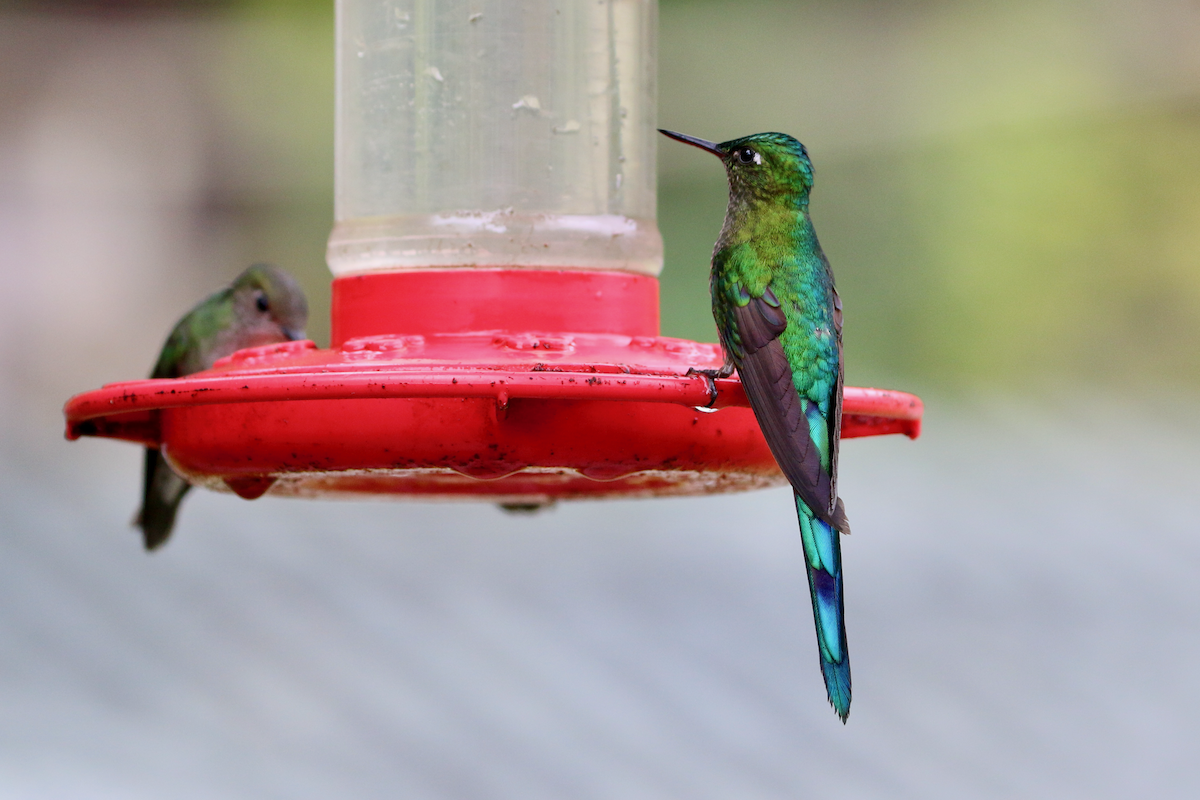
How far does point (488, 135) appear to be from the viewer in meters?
2.42

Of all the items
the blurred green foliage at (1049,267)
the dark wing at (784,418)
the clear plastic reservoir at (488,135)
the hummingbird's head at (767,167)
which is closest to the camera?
the dark wing at (784,418)

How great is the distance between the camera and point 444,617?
5.76 meters

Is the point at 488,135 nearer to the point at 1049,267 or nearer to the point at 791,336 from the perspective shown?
the point at 791,336

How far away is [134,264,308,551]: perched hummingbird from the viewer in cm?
370

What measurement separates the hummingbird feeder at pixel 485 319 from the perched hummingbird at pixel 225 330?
1.21 m

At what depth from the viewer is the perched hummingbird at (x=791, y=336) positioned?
1.95m

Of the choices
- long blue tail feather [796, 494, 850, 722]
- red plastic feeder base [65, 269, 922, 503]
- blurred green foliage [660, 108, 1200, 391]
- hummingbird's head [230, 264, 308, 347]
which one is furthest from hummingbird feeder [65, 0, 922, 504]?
blurred green foliage [660, 108, 1200, 391]

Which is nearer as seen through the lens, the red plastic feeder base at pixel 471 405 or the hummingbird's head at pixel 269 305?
the red plastic feeder base at pixel 471 405

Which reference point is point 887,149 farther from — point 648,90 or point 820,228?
point 648,90

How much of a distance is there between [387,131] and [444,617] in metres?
3.56

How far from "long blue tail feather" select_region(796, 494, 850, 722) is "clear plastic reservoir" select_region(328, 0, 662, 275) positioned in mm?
673

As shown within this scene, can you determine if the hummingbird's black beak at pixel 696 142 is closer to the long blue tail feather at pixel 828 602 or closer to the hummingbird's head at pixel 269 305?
the long blue tail feather at pixel 828 602

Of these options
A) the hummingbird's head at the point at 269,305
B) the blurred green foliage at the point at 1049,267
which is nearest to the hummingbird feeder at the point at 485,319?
the hummingbird's head at the point at 269,305

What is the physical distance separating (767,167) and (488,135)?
53 centimetres
